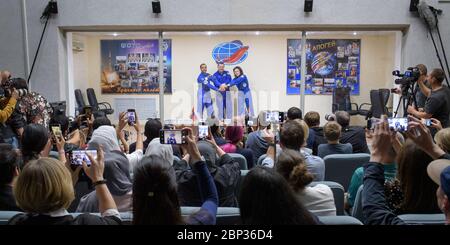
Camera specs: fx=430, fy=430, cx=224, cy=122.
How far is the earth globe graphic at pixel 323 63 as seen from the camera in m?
8.48

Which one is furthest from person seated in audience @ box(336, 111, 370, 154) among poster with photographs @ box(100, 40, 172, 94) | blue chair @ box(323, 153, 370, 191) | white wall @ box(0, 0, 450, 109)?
poster with photographs @ box(100, 40, 172, 94)

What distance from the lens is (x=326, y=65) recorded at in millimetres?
8625

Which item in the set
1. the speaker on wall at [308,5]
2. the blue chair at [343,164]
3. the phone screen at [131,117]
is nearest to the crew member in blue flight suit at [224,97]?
the speaker on wall at [308,5]

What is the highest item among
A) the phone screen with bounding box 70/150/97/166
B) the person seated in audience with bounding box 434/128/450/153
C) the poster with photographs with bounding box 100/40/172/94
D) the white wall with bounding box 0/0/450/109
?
the white wall with bounding box 0/0/450/109

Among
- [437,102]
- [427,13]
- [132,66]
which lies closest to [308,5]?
[427,13]

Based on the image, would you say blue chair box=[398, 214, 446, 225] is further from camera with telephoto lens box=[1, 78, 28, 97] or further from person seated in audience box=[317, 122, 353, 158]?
camera with telephoto lens box=[1, 78, 28, 97]

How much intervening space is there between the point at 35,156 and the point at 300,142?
71.7 inches

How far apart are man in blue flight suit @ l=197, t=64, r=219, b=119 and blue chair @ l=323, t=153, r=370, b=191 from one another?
552 centimetres

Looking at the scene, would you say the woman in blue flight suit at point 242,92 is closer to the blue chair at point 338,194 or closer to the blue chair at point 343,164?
the blue chair at point 343,164

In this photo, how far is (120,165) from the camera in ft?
8.38

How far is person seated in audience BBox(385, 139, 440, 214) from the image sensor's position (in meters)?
1.88

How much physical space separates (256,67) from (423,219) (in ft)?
24.2

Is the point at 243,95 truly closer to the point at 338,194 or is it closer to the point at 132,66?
the point at 132,66
